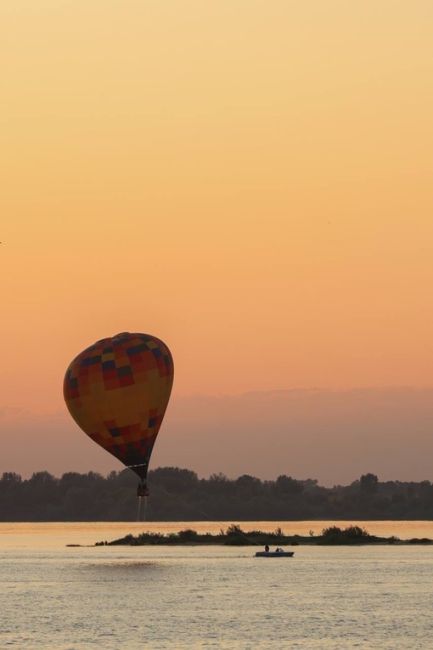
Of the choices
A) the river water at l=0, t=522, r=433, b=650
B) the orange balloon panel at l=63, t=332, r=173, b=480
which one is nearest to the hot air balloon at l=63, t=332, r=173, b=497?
the orange balloon panel at l=63, t=332, r=173, b=480

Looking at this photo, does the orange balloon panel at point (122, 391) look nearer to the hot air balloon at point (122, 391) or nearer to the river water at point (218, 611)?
the hot air balloon at point (122, 391)

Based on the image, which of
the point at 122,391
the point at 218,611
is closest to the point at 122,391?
the point at 122,391

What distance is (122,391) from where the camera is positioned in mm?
153625

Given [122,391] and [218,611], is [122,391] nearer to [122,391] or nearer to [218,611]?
[122,391]

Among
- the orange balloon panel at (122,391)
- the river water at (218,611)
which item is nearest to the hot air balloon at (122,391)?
the orange balloon panel at (122,391)

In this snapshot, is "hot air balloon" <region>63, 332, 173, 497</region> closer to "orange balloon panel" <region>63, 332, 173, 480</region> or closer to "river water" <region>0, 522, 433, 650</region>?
"orange balloon panel" <region>63, 332, 173, 480</region>

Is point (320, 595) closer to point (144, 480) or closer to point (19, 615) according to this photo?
point (144, 480)

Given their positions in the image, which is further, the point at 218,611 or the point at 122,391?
the point at 122,391

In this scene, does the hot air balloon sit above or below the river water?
above

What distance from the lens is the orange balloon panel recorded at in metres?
154

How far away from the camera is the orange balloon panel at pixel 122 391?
504 feet

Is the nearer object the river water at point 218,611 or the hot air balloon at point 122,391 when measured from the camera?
the river water at point 218,611

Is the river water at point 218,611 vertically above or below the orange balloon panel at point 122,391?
below

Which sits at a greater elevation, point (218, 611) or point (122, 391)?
point (122, 391)
